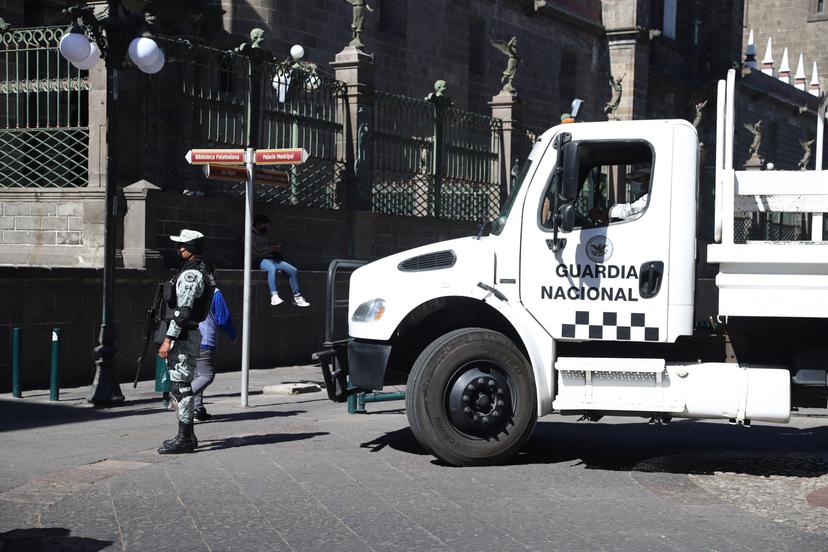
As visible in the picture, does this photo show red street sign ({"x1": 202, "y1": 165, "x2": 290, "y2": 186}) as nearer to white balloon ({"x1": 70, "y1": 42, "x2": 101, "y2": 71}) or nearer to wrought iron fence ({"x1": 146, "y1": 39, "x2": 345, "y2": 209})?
white balloon ({"x1": 70, "y1": 42, "x2": 101, "y2": 71})

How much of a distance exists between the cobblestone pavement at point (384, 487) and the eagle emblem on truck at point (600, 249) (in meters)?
1.66

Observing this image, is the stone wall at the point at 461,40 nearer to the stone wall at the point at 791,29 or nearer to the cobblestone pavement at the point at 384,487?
the cobblestone pavement at the point at 384,487

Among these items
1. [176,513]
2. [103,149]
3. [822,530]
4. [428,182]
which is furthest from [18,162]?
[822,530]

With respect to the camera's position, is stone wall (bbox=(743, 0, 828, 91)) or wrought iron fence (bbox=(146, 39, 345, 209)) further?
stone wall (bbox=(743, 0, 828, 91))

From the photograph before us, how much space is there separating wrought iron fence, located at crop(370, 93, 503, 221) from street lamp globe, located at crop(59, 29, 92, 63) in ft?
24.9

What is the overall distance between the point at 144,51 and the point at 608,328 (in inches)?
245

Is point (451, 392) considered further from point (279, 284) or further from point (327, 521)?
point (279, 284)

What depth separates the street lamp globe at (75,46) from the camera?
13.0 meters

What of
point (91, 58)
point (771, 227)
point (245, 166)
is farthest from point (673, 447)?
point (91, 58)

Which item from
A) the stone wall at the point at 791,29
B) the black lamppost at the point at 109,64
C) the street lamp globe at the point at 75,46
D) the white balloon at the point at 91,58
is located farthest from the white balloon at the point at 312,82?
the stone wall at the point at 791,29

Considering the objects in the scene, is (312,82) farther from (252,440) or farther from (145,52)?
(252,440)

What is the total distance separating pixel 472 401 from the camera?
9.64 meters

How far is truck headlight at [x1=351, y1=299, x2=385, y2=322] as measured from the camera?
1012cm

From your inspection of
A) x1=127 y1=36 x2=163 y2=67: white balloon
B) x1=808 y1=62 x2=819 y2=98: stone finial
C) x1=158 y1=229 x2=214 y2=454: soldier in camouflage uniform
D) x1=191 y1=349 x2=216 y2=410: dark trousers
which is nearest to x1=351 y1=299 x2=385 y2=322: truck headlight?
x1=158 y1=229 x2=214 y2=454: soldier in camouflage uniform
